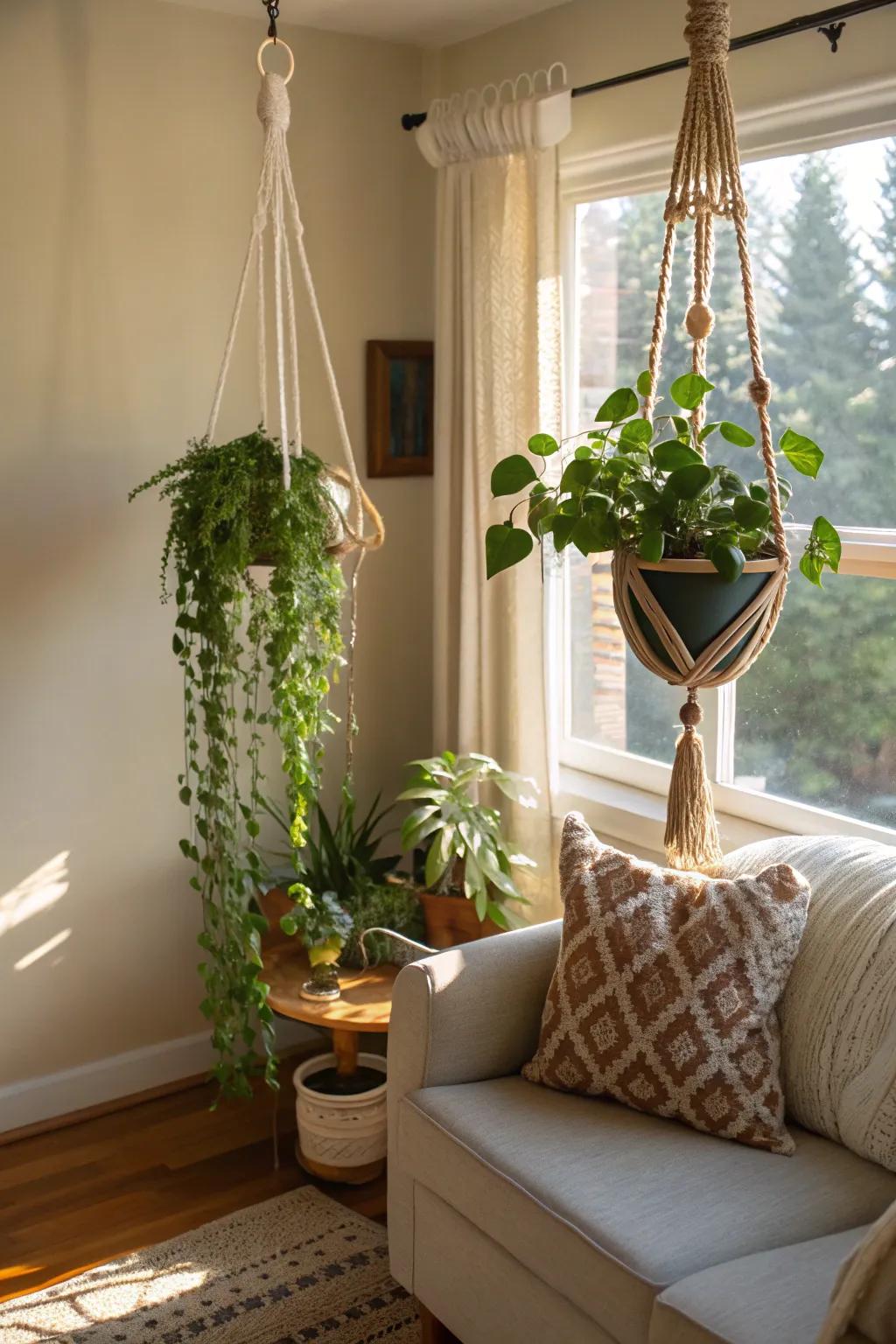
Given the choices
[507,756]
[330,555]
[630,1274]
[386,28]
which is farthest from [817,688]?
[386,28]

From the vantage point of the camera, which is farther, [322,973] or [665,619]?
[322,973]

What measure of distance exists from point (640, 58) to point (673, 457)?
3.85 ft

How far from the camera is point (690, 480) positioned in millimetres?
2090

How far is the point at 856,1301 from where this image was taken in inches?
60.4

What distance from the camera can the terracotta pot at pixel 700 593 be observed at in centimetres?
214

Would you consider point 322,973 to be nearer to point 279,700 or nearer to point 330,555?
point 279,700

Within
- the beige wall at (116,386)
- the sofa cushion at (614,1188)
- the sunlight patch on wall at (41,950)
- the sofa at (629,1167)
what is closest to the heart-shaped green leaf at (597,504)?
the sofa at (629,1167)

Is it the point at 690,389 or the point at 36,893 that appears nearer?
the point at 690,389

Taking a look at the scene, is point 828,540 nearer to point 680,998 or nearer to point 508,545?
point 508,545

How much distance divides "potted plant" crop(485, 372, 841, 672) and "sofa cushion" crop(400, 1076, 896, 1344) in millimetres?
788

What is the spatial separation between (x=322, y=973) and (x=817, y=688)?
3.95 ft

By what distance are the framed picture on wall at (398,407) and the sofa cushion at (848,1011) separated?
5.57 feet

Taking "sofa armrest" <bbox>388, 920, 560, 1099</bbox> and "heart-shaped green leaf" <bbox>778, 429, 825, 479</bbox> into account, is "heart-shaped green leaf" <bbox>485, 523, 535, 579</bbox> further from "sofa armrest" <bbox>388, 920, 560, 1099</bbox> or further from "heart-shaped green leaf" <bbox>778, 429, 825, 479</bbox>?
"sofa armrest" <bbox>388, 920, 560, 1099</bbox>

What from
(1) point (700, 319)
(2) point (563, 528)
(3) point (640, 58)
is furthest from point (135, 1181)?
(3) point (640, 58)
